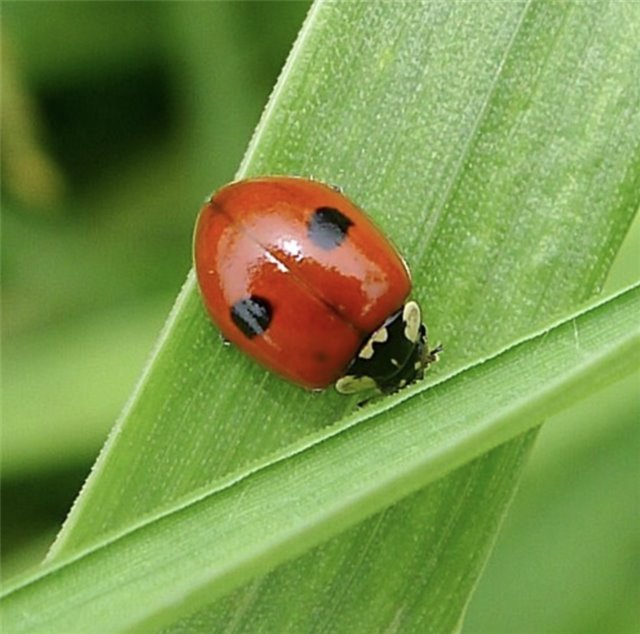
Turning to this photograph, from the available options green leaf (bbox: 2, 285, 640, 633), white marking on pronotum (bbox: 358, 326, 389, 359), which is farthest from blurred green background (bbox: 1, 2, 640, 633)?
green leaf (bbox: 2, 285, 640, 633)

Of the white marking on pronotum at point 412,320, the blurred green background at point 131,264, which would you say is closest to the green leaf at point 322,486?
the white marking on pronotum at point 412,320

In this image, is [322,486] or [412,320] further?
[412,320]

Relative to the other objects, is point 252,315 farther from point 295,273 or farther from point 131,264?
point 131,264

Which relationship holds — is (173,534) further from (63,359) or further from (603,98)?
(63,359)

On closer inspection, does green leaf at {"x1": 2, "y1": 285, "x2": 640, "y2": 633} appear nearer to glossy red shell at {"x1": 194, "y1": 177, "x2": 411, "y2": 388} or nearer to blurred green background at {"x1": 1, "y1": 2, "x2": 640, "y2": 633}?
glossy red shell at {"x1": 194, "y1": 177, "x2": 411, "y2": 388}

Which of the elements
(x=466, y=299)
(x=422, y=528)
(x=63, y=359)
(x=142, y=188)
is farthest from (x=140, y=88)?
(x=422, y=528)

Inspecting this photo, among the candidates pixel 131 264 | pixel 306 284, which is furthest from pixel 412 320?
pixel 131 264
